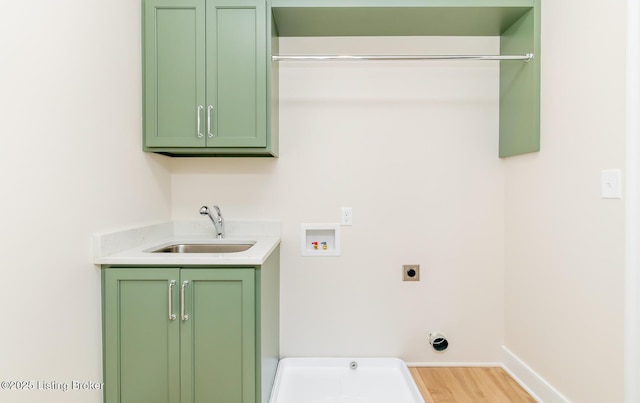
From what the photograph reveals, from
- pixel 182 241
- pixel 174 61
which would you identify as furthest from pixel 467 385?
pixel 174 61

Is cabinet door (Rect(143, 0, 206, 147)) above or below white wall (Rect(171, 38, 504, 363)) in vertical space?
above

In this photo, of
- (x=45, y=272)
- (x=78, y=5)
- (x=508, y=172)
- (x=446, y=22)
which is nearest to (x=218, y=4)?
(x=78, y=5)

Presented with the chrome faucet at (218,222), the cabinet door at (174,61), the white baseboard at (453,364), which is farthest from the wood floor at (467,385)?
the cabinet door at (174,61)

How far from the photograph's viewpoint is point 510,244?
2.15 metres

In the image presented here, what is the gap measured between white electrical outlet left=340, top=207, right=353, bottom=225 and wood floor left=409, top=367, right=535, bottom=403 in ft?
3.35

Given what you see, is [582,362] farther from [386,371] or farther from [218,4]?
[218,4]

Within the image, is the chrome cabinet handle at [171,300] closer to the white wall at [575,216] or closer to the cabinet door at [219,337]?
the cabinet door at [219,337]

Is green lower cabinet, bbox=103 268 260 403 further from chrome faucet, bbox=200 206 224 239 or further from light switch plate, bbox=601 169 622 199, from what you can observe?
light switch plate, bbox=601 169 622 199

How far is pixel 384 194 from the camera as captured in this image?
2.21 metres

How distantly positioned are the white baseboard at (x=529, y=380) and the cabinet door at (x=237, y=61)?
2.02 metres

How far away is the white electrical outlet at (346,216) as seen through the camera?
2.20 metres

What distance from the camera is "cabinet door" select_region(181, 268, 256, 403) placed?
149 cm

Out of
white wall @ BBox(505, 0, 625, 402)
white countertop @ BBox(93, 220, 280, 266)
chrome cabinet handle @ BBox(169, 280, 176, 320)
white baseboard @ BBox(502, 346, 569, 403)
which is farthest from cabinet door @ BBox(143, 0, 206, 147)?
white baseboard @ BBox(502, 346, 569, 403)

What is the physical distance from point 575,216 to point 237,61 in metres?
1.83
